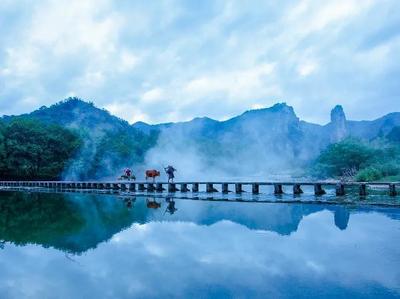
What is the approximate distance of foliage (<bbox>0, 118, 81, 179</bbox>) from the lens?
58906mm

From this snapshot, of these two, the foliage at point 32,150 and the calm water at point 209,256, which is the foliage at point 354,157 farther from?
the foliage at point 32,150

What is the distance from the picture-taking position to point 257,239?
392 inches

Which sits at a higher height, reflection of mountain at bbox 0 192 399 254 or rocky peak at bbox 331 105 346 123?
rocky peak at bbox 331 105 346 123

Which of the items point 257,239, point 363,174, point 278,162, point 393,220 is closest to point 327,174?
point 363,174

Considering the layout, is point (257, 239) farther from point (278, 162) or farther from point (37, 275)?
point (278, 162)

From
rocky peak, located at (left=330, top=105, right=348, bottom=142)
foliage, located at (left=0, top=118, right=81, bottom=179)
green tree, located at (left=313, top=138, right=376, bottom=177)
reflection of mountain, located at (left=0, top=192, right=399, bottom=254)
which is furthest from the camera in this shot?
rocky peak, located at (left=330, top=105, right=348, bottom=142)

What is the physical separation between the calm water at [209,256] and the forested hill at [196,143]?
54495mm

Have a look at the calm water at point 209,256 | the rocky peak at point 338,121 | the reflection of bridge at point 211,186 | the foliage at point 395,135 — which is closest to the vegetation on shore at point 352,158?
the reflection of bridge at point 211,186

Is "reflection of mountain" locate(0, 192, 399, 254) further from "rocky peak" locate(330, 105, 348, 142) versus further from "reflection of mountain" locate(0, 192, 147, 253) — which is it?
"rocky peak" locate(330, 105, 348, 142)

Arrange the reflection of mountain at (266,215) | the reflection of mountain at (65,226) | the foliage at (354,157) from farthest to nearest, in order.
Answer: the foliage at (354,157)
the reflection of mountain at (266,215)
the reflection of mountain at (65,226)

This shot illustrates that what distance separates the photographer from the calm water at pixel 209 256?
20.1 ft

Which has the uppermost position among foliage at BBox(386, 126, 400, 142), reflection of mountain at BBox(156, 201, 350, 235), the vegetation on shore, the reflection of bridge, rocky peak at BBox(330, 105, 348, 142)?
rocky peak at BBox(330, 105, 348, 142)

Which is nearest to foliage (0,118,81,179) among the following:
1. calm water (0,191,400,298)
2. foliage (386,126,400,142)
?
calm water (0,191,400,298)

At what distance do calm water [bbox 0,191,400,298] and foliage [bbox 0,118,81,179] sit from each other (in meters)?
48.7
